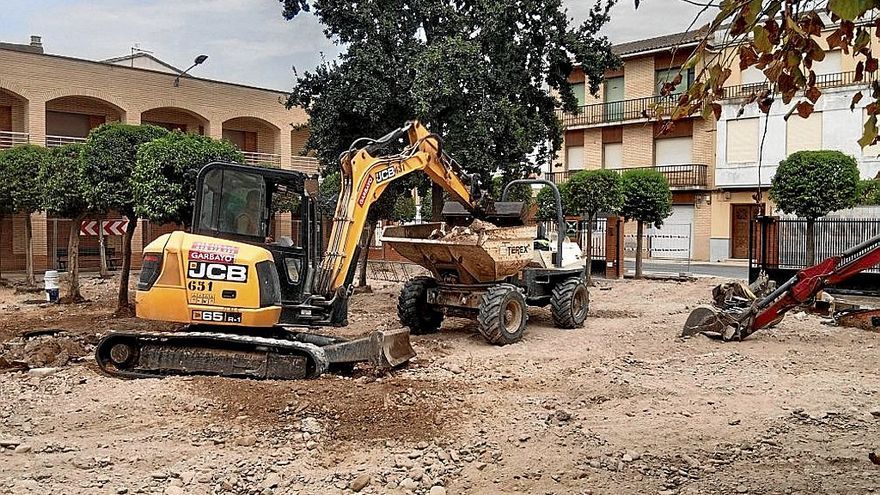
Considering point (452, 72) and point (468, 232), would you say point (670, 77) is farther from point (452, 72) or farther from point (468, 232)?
point (452, 72)

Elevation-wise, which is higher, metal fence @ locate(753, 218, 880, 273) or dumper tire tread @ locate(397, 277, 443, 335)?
metal fence @ locate(753, 218, 880, 273)

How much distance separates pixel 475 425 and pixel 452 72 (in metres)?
9.32

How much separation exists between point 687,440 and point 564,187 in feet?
55.3

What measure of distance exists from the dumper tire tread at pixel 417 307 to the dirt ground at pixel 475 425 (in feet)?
4.64

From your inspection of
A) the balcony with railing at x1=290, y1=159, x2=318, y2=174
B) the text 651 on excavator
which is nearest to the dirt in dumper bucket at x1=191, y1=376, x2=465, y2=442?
the text 651 on excavator

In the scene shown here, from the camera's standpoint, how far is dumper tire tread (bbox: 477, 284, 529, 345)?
436 inches

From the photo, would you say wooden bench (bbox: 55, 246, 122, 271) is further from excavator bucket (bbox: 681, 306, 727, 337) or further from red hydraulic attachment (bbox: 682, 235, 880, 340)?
red hydraulic attachment (bbox: 682, 235, 880, 340)

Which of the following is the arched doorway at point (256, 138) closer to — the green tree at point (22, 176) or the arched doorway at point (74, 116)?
the arched doorway at point (74, 116)

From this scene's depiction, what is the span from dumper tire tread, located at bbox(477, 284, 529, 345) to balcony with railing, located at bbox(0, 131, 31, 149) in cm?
2099

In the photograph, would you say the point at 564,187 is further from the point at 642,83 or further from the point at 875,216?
the point at 642,83

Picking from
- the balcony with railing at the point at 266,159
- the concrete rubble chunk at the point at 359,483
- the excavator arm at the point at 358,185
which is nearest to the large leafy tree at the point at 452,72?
the excavator arm at the point at 358,185

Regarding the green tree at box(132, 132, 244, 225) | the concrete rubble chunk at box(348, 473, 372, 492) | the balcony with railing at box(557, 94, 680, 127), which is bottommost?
the concrete rubble chunk at box(348, 473, 372, 492)

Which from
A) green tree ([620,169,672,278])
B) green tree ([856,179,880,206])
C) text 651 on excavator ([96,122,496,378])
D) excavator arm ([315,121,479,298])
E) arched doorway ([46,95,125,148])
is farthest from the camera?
A: arched doorway ([46,95,125,148])

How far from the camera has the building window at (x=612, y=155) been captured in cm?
3950
